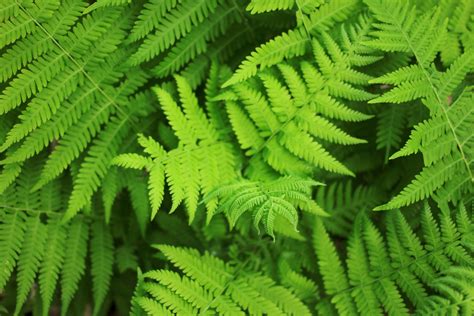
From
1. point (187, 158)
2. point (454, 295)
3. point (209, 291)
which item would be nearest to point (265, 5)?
point (187, 158)

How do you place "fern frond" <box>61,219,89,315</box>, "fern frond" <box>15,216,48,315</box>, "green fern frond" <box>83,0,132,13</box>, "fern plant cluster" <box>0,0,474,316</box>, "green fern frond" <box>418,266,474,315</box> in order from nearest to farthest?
"green fern frond" <box>418,266,474,315</box> → "green fern frond" <box>83,0,132,13</box> → "fern plant cluster" <box>0,0,474,316</box> → "fern frond" <box>15,216,48,315</box> → "fern frond" <box>61,219,89,315</box>

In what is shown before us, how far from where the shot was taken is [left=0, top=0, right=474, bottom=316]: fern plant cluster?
2070 millimetres

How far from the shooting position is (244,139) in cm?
226

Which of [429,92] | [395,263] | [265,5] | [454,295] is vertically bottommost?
[395,263]

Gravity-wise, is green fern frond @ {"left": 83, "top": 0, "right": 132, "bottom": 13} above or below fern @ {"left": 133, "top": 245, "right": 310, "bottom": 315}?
above

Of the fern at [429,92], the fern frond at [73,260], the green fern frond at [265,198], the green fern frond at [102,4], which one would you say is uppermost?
the green fern frond at [102,4]

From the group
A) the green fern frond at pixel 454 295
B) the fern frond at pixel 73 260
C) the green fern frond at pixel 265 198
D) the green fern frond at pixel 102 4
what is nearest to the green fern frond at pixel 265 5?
the green fern frond at pixel 102 4

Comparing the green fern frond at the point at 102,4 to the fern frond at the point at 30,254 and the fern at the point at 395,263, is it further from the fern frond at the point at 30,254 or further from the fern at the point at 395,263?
the fern at the point at 395,263

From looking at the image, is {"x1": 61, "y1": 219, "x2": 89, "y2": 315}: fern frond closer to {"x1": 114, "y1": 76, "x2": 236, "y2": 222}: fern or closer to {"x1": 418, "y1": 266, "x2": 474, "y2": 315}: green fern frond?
{"x1": 114, "y1": 76, "x2": 236, "y2": 222}: fern

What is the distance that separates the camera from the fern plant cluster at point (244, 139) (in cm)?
207

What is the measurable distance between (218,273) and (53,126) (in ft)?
3.43

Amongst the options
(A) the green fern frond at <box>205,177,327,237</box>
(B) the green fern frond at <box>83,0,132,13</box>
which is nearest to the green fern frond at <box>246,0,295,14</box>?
(B) the green fern frond at <box>83,0,132,13</box>

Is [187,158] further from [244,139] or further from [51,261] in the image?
[51,261]

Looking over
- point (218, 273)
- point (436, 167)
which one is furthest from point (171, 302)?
point (436, 167)
